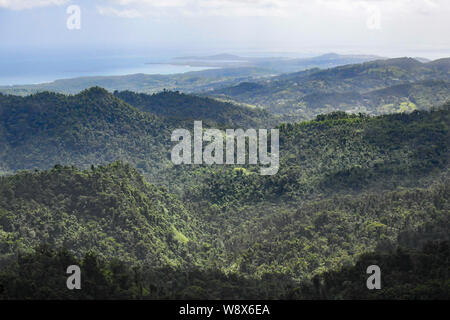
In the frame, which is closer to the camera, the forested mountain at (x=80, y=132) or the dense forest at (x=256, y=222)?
the dense forest at (x=256, y=222)

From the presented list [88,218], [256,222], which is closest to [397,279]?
[256,222]

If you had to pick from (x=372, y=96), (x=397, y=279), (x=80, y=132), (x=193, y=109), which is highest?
(x=372, y=96)

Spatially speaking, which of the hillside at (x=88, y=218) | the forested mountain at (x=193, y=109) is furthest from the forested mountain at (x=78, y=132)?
the hillside at (x=88, y=218)

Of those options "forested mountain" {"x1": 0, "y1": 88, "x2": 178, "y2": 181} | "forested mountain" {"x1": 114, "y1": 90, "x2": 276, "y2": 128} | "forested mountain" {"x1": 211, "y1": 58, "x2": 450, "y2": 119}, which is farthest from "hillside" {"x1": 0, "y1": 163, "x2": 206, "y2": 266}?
"forested mountain" {"x1": 211, "y1": 58, "x2": 450, "y2": 119}

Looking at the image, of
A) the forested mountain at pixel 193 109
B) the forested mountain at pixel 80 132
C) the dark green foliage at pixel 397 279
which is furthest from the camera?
the forested mountain at pixel 193 109

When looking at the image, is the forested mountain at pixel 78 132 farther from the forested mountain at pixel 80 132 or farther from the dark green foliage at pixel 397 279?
the dark green foliage at pixel 397 279

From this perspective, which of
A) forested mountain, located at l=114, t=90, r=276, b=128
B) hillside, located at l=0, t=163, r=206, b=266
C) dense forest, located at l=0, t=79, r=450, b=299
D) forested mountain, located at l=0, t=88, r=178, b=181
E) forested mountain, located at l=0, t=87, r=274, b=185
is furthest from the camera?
forested mountain, located at l=114, t=90, r=276, b=128

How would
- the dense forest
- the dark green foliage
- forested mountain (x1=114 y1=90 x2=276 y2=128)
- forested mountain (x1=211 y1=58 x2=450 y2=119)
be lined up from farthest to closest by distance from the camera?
forested mountain (x1=211 y1=58 x2=450 y2=119), forested mountain (x1=114 y1=90 x2=276 y2=128), the dense forest, the dark green foliage

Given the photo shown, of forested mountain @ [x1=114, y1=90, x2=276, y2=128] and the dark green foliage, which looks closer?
the dark green foliage

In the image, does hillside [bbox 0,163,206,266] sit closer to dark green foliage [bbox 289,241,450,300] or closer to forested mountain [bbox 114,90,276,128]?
dark green foliage [bbox 289,241,450,300]

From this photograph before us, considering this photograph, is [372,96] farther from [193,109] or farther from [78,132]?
[78,132]
